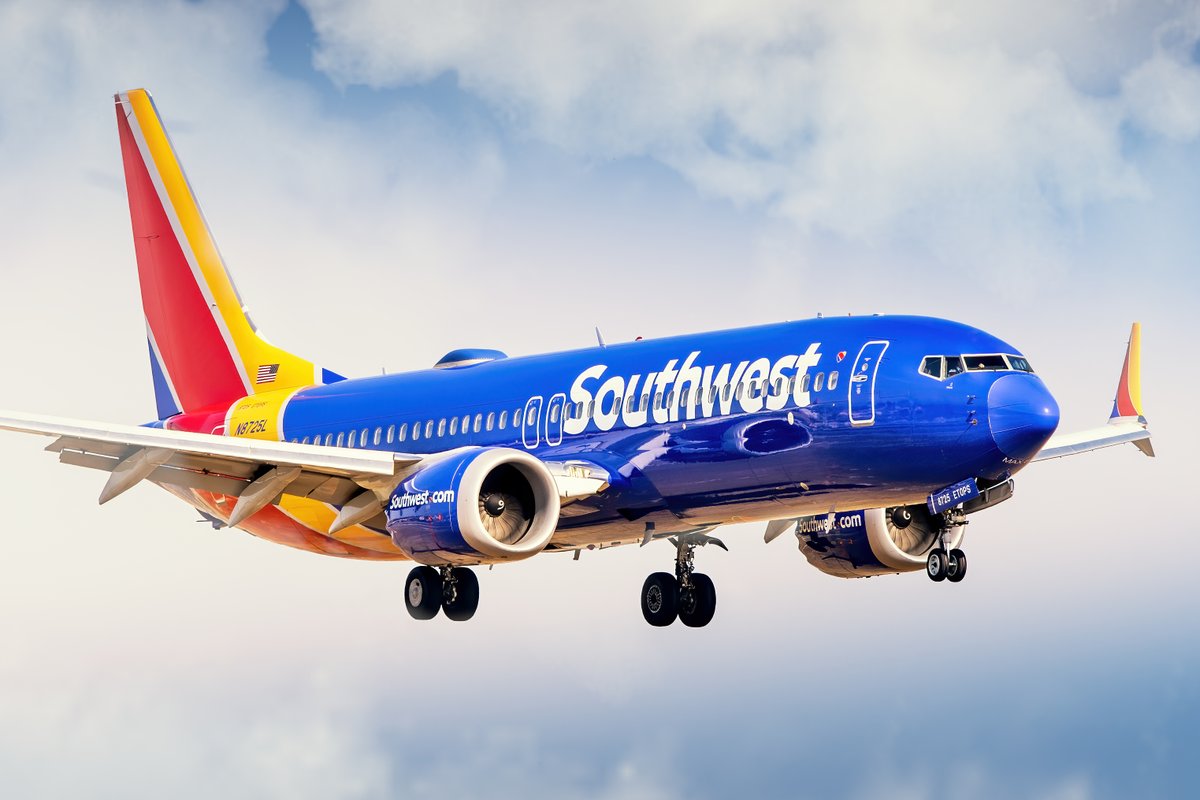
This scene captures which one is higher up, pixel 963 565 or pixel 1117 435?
pixel 1117 435

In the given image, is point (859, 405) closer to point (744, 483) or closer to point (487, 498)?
point (744, 483)

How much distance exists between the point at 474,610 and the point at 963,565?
419 inches

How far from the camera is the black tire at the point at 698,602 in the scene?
43719 millimetres

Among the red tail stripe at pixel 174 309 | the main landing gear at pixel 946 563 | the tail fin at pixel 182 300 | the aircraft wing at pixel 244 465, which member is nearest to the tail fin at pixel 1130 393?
the main landing gear at pixel 946 563

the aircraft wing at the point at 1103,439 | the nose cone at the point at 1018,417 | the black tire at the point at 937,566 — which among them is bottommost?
the black tire at the point at 937,566

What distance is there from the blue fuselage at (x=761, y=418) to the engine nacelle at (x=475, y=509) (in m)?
1.76

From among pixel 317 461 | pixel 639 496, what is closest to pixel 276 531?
pixel 317 461

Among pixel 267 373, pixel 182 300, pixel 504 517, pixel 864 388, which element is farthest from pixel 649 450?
pixel 182 300

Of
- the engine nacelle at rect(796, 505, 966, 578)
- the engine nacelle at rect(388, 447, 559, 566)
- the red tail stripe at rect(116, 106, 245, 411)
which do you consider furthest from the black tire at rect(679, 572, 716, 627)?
the red tail stripe at rect(116, 106, 245, 411)

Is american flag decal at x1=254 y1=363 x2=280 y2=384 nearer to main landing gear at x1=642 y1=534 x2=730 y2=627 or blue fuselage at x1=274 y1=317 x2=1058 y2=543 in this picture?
blue fuselage at x1=274 y1=317 x2=1058 y2=543

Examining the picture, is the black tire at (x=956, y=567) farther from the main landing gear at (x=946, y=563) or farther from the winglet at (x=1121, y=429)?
the winglet at (x=1121, y=429)

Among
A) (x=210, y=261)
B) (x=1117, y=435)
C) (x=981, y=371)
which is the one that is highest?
(x=210, y=261)

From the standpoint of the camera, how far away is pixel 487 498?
3688cm

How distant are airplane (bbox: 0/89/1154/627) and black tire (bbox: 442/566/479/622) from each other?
4 cm
